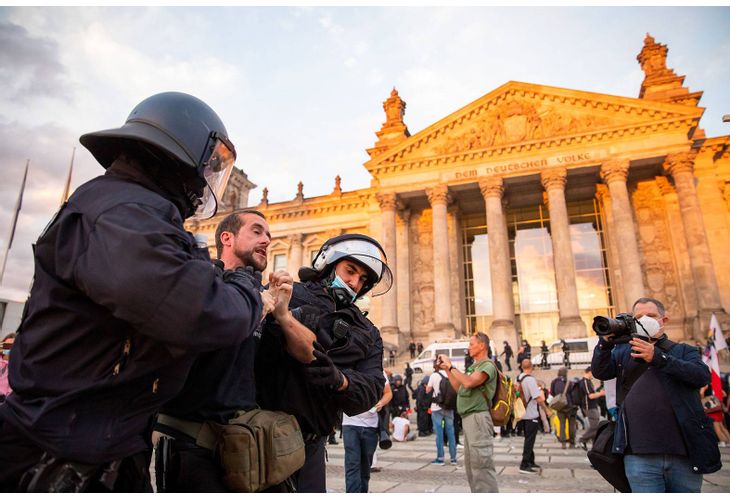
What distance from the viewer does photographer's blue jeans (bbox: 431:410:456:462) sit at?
8.46 meters

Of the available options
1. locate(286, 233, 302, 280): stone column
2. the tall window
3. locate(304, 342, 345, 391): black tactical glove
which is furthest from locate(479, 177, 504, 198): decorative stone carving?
locate(304, 342, 345, 391): black tactical glove

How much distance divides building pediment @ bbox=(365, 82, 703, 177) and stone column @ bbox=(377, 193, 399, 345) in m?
2.29

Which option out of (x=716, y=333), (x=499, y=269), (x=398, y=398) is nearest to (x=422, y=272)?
(x=499, y=269)

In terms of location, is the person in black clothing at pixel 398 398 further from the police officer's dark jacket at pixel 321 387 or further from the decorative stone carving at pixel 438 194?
the decorative stone carving at pixel 438 194

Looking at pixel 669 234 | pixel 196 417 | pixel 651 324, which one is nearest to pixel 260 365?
pixel 196 417

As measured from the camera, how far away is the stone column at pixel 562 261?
79.0 feet

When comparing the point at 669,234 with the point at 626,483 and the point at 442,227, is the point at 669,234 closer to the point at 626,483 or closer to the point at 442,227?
the point at 442,227

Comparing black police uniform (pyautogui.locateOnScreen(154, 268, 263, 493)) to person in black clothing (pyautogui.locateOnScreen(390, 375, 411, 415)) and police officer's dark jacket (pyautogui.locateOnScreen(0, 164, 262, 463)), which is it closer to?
police officer's dark jacket (pyautogui.locateOnScreen(0, 164, 262, 463))

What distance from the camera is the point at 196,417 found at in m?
1.93

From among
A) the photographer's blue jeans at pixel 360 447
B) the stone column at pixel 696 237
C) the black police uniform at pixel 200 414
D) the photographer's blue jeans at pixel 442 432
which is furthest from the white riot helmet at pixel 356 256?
the stone column at pixel 696 237

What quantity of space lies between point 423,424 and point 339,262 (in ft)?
39.5

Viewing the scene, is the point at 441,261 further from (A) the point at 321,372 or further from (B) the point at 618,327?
(A) the point at 321,372

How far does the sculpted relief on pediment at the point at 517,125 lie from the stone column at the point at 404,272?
17.4 feet

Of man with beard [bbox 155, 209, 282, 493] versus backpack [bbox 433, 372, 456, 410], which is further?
backpack [bbox 433, 372, 456, 410]
